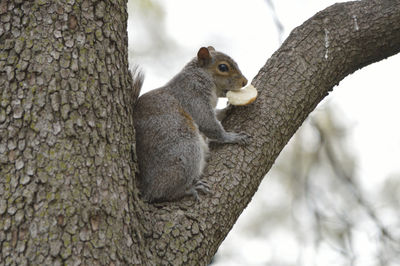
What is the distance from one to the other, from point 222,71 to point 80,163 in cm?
210

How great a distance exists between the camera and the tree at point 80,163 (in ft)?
Answer: 6.10

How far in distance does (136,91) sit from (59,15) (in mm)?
1078

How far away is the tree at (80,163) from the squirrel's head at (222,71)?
1.32 meters

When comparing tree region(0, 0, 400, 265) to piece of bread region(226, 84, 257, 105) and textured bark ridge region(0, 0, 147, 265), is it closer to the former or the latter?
textured bark ridge region(0, 0, 147, 265)

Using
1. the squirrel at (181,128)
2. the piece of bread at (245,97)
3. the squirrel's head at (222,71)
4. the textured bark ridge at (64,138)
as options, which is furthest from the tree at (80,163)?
the squirrel's head at (222,71)

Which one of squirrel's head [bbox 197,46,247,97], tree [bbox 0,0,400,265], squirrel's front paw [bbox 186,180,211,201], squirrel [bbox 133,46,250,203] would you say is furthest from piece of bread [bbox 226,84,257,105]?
squirrel's head [bbox 197,46,247,97]

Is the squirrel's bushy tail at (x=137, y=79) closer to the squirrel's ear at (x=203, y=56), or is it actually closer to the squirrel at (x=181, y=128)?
the squirrel at (x=181, y=128)

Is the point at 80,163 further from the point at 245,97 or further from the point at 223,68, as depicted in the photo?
the point at 223,68

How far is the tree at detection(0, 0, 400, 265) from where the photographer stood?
1.86 meters

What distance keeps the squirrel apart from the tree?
0.27 metres

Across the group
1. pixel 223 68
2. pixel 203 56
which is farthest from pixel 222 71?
pixel 203 56

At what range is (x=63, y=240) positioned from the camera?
6.00 feet

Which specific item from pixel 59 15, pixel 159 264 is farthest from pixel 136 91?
pixel 159 264

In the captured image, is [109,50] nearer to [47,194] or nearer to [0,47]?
[0,47]
